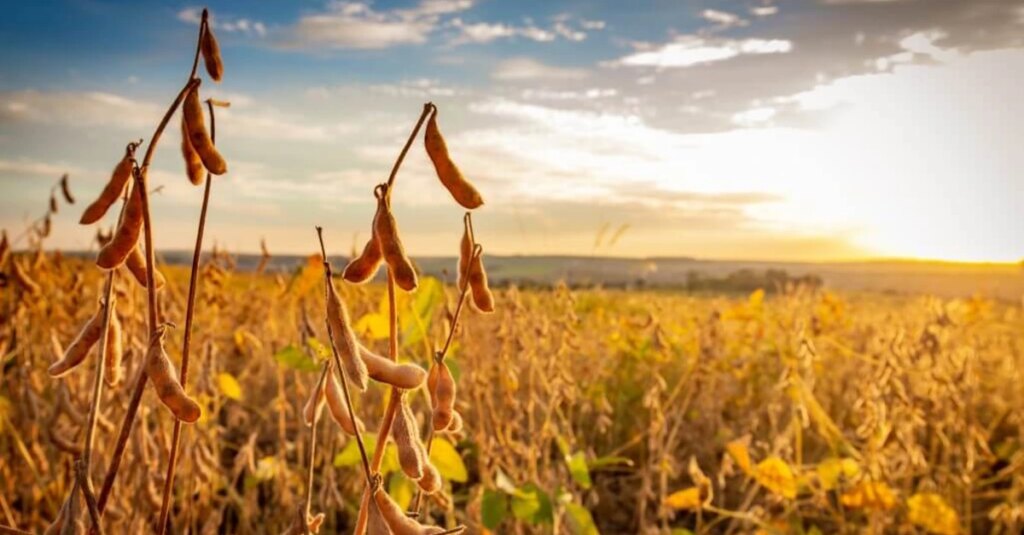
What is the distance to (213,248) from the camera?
9.57ft

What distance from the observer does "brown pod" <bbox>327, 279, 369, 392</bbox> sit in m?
0.67

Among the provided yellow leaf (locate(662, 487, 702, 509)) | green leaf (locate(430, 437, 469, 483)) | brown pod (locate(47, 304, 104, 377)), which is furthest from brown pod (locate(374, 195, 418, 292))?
yellow leaf (locate(662, 487, 702, 509))

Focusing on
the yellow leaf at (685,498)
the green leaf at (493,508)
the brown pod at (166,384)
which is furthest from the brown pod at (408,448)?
the yellow leaf at (685,498)

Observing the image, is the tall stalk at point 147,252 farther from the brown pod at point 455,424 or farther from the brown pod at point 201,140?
the brown pod at point 455,424

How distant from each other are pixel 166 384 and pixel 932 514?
8.99 feet

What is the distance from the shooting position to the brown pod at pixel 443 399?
0.78 m

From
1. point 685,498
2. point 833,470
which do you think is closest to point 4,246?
point 685,498

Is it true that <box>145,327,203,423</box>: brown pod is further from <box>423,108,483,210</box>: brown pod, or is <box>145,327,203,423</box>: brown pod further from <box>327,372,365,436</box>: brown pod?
<box>423,108,483,210</box>: brown pod

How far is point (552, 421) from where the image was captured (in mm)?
3146

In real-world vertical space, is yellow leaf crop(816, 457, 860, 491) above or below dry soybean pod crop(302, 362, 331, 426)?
below

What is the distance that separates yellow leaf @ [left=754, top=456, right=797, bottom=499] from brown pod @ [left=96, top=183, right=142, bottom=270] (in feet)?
6.85

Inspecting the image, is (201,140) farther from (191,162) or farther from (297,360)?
(297,360)

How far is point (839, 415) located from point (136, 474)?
3157mm

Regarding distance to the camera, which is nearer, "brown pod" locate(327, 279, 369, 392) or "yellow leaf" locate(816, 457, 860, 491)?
"brown pod" locate(327, 279, 369, 392)
